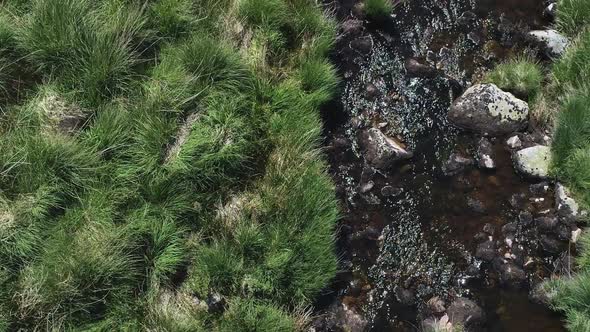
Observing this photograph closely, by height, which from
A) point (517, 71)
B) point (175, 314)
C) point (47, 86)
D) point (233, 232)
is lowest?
point (175, 314)

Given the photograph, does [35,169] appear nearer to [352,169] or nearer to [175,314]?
[175,314]

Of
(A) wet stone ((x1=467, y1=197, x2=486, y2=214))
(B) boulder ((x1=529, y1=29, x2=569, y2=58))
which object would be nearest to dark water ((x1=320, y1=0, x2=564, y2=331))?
(A) wet stone ((x1=467, y1=197, x2=486, y2=214))

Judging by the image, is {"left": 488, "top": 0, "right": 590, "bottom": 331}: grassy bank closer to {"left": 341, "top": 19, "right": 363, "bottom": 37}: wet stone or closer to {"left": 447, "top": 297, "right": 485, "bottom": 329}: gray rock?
{"left": 447, "top": 297, "right": 485, "bottom": 329}: gray rock

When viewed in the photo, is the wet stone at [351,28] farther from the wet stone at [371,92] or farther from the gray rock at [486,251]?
the gray rock at [486,251]

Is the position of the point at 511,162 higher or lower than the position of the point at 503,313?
higher

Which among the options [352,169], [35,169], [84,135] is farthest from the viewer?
[352,169]

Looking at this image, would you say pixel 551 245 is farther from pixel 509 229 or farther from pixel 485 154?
pixel 485 154

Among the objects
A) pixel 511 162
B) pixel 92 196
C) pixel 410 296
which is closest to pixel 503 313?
pixel 410 296
